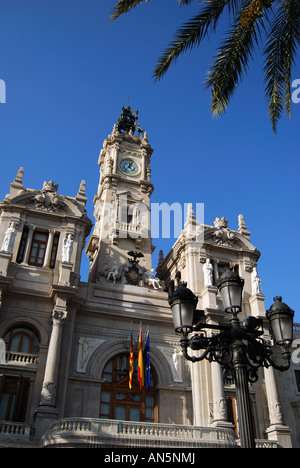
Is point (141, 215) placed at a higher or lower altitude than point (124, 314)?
higher

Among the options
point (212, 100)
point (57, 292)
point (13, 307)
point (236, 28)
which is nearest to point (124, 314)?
point (57, 292)

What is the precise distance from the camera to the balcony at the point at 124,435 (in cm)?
1830

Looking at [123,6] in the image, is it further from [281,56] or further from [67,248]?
[67,248]

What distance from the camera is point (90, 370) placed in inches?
961

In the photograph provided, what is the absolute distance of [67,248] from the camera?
2723 cm

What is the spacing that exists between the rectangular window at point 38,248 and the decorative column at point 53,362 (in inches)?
189

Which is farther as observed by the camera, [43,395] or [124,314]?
[124,314]

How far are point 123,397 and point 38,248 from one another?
1067cm

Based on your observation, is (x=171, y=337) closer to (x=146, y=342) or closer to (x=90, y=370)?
(x=146, y=342)

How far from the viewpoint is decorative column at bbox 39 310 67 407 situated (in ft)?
69.9

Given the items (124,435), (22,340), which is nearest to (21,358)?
(22,340)

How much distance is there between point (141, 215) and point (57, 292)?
1237cm

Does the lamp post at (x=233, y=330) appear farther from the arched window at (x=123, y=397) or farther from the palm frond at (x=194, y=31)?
the arched window at (x=123, y=397)

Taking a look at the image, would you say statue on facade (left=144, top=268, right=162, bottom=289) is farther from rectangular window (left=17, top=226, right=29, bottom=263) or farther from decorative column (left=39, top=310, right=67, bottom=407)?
rectangular window (left=17, top=226, right=29, bottom=263)
